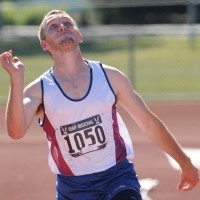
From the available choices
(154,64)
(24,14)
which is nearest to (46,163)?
(154,64)

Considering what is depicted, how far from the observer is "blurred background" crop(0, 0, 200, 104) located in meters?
15.7

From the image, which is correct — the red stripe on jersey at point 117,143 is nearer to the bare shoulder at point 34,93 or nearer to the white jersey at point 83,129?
the white jersey at point 83,129

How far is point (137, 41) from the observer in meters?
19.7

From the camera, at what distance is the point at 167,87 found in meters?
15.8

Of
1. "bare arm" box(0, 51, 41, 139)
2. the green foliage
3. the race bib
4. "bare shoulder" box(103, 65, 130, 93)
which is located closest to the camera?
"bare arm" box(0, 51, 41, 139)

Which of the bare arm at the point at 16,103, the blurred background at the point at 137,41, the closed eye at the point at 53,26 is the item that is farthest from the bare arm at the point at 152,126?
the blurred background at the point at 137,41

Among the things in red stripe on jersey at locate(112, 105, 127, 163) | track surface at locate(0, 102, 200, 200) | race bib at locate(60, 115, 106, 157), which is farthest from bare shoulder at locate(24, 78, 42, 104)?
track surface at locate(0, 102, 200, 200)

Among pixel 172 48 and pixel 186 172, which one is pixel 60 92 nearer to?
pixel 186 172

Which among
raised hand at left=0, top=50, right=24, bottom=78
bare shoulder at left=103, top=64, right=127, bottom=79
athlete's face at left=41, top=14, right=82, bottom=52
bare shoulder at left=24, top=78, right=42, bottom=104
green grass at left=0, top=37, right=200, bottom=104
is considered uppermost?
athlete's face at left=41, top=14, right=82, bottom=52

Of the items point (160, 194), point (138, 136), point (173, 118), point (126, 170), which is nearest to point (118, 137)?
point (126, 170)

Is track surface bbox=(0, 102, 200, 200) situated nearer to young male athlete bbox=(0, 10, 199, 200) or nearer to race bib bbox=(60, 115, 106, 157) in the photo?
young male athlete bbox=(0, 10, 199, 200)

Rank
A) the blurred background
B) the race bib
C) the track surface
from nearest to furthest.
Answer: the race bib
the track surface
the blurred background

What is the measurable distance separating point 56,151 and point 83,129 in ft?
0.86

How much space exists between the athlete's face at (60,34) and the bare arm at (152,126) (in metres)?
0.36
